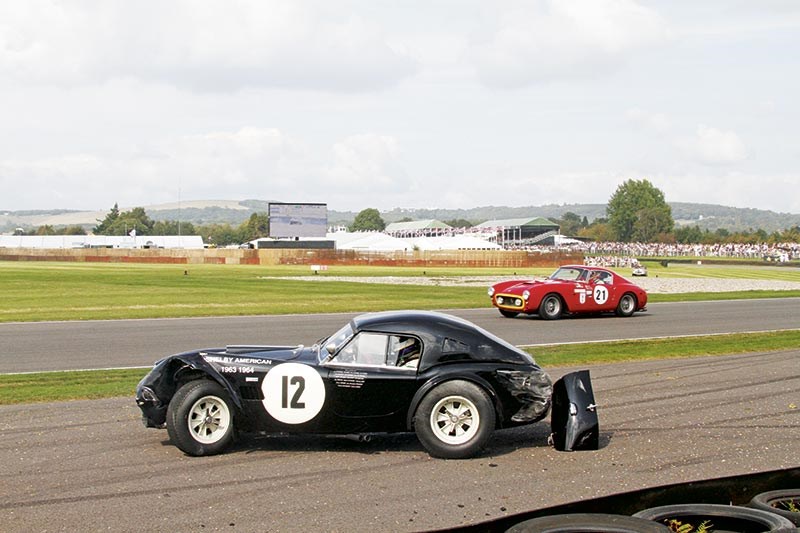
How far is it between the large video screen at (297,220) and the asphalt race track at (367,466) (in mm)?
87581

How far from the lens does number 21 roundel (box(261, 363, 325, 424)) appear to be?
8664 millimetres

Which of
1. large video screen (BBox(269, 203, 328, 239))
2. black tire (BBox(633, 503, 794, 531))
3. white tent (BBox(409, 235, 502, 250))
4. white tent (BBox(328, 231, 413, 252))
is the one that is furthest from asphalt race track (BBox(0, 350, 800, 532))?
white tent (BBox(409, 235, 502, 250))

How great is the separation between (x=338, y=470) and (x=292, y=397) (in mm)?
886

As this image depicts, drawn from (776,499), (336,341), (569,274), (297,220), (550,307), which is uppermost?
(297,220)

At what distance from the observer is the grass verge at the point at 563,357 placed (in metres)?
12.5

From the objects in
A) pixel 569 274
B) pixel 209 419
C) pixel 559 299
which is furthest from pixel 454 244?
pixel 209 419

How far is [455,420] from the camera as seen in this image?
8641 millimetres

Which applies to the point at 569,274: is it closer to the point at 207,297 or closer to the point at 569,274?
the point at 569,274

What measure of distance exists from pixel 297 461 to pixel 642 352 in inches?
406

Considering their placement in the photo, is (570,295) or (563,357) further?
(570,295)

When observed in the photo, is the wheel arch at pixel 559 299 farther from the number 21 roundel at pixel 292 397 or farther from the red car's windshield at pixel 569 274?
the number 21 roundel at pixel 292 397

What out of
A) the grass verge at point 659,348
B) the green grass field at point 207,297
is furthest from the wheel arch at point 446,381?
the green grass field at point 207,297

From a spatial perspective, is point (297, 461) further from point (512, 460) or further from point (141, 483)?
point (512, 460)

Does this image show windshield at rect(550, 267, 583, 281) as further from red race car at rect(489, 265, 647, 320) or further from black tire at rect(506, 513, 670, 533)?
black tire at rect(506, 513, 670, 533)
